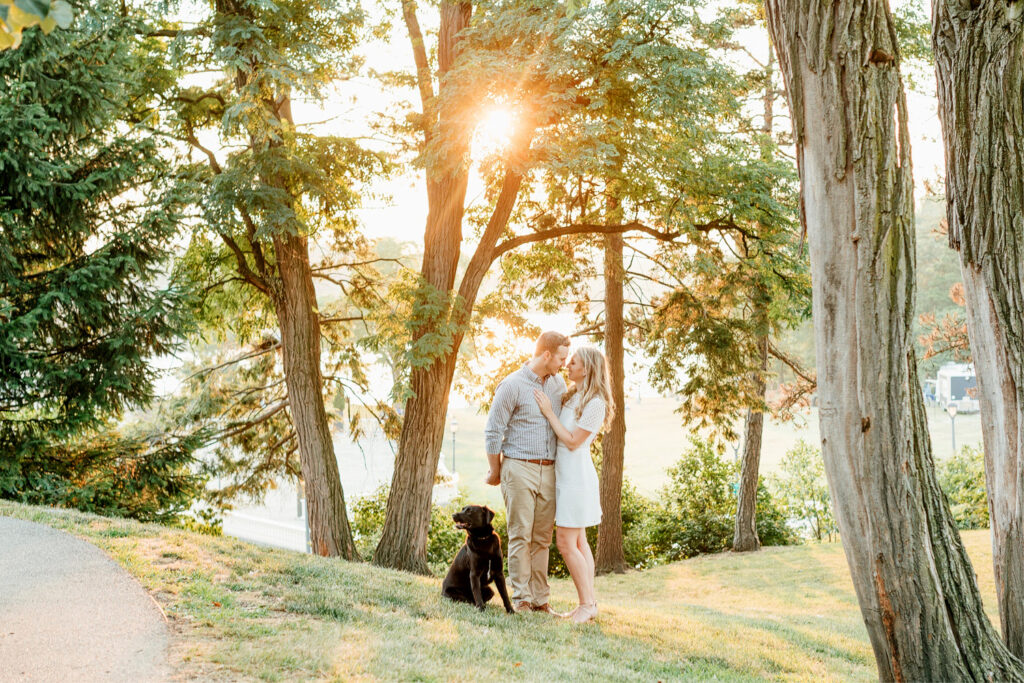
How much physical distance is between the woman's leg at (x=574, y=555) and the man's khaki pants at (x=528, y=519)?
0.37ft

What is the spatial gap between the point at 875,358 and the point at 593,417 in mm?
2373

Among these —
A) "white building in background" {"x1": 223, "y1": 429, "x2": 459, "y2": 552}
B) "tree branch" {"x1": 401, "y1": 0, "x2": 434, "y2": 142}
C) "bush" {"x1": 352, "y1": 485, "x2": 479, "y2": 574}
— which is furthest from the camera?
"white building in background" {"x1": 223, "y1": 429, "x2": 459, "y2": 552}

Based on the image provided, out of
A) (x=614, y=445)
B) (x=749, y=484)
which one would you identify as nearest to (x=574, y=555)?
(x=614, y=445)

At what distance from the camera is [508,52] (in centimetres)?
916

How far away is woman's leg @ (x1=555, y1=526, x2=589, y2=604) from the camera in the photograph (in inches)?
239

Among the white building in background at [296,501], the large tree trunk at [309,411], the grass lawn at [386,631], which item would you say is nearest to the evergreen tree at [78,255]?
the large tree trunk at [309,411]

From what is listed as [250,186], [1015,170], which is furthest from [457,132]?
[1015,170]

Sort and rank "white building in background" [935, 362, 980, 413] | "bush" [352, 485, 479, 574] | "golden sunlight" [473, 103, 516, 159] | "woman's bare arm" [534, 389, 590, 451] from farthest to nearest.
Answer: "white building in background" [935, 362, 980, 413]
"bush" [352, 485, 479, 574]
"golden sunlight" [473, 103, 516, 159]
"woman's bare arm" [534, 389, 590, 451]

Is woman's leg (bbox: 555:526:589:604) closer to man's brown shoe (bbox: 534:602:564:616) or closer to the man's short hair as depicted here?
man's brown shoe (bbox: 534:602:564:616)

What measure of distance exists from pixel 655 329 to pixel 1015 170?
30.5 feet

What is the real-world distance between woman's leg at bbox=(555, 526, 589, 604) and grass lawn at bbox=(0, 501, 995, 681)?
343mm

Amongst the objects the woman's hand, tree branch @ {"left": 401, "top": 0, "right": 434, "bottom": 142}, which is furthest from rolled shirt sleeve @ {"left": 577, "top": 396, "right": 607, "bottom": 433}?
tree branch @ {"left": 401, "top": 0, "right": 434, "bottom": 142}

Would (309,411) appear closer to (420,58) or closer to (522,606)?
(420,58)

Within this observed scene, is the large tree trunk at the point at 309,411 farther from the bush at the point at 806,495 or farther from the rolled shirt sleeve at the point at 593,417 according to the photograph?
the bush at the point at 806,495
